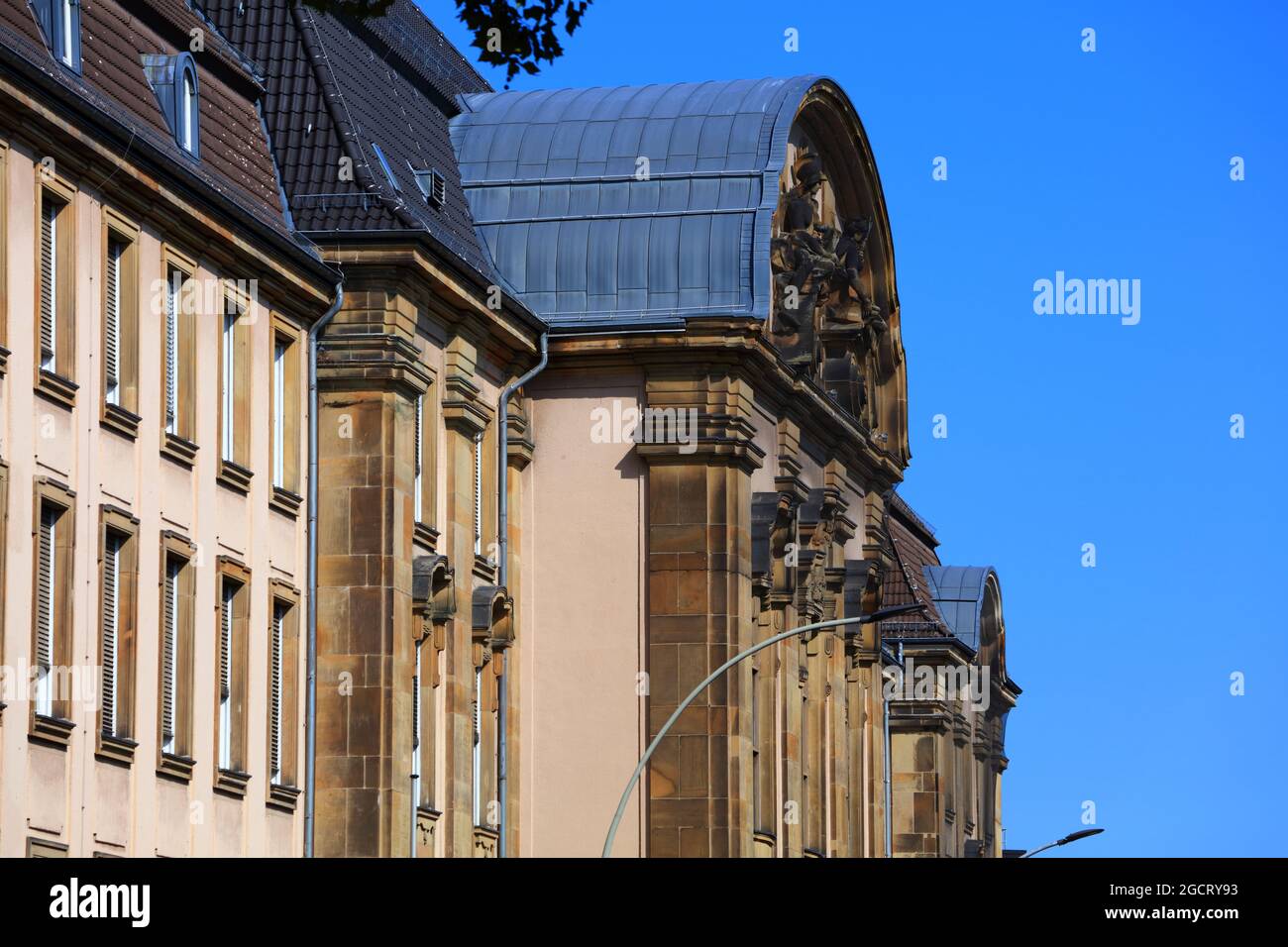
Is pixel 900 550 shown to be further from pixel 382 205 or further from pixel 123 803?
pixel 123 803

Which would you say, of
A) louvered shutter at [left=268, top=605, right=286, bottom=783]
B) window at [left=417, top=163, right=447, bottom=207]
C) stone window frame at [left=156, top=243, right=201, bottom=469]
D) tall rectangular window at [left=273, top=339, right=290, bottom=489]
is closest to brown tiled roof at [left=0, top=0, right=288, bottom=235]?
stone window frame at [left=156, top=243, right=201, bottom=469]

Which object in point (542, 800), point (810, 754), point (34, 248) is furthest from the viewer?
point (810, 754)

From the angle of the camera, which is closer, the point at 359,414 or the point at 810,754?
the point at 359,414

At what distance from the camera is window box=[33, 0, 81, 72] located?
1127 inches

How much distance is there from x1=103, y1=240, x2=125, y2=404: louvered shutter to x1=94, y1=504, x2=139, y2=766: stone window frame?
3.83 ft

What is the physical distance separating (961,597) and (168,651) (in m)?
44.5

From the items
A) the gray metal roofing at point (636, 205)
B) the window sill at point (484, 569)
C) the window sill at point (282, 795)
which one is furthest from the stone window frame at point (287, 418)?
the gray metal roofing at point (636, 205)

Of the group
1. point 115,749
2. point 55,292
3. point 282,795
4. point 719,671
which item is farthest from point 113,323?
point 719,671

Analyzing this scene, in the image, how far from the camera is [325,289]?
35.0 meters

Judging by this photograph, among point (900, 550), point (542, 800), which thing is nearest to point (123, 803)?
point (542, 800)

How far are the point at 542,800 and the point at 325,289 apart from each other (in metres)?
9.21

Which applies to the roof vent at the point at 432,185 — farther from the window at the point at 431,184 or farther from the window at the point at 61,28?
the window at the point at 61,28

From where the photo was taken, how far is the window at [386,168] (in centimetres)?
3738

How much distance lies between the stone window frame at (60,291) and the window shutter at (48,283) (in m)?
0.02
